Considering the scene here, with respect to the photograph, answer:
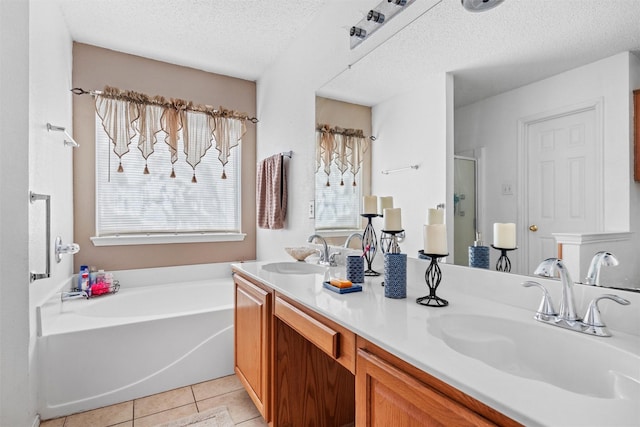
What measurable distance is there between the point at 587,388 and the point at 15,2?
2.69 metres

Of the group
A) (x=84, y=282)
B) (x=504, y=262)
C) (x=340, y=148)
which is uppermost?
(x=340, y=148)

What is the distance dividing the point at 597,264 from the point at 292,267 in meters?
1.58

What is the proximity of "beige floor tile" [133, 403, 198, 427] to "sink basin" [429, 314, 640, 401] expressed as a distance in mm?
1656

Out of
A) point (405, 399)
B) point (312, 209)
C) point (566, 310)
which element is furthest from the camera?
point (312, 209)

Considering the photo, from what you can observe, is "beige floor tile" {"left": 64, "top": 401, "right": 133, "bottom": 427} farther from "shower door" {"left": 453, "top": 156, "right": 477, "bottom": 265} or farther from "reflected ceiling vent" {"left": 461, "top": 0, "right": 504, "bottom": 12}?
"reflected ceiling vent" {"left": 461, "top": 0, "right": 504, "bottom": 12}

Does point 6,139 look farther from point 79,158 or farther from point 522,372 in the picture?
point 522,372

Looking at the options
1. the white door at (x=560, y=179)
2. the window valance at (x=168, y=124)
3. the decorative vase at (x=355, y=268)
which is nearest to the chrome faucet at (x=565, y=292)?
the white door at (x=560, y=179)

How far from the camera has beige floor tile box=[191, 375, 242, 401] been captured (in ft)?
6.85

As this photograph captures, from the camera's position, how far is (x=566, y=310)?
91 cm

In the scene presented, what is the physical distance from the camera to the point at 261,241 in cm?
331

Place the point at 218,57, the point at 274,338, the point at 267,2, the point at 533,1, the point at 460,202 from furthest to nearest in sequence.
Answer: the point at 218,57
the point at 267,2
the point at 274,338
the point at 460,202
the point at 533,1

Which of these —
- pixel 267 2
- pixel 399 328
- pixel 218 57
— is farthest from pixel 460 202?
pixel 218 57

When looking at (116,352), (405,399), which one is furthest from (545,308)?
(116,352)

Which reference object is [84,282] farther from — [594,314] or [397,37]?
[594,314]
